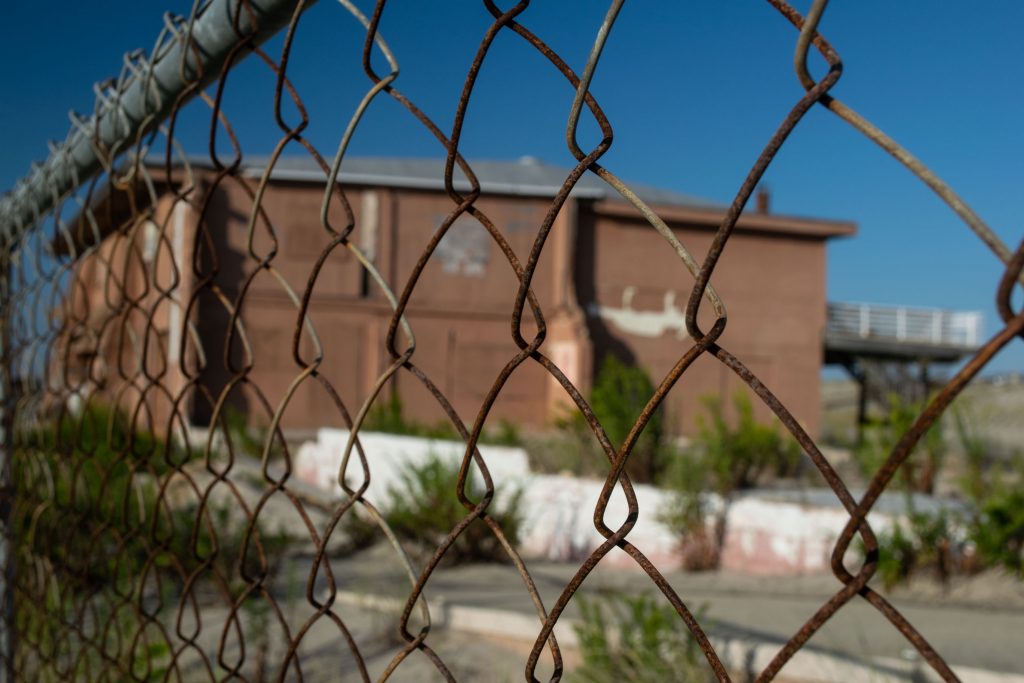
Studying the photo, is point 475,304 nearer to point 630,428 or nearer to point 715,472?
point 630,428

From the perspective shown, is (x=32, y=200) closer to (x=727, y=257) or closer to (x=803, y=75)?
(x=803, y=75)

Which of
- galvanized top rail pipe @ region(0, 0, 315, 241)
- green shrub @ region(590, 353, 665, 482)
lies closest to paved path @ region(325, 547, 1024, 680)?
green shrub @ region(590, 353, 665, 482)

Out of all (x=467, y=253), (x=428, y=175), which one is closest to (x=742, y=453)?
(x=467, y=253)

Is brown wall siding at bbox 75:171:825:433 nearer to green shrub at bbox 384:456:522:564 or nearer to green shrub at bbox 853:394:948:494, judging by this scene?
green shrub at bbox 853:394:948:494

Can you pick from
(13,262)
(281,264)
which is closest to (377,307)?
(281,264)

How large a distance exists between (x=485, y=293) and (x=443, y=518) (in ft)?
27.0

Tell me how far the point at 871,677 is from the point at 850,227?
532 inches

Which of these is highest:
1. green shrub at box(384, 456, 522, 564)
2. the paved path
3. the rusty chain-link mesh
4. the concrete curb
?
the rusty chain-link mesh

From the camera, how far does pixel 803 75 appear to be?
1.52ft

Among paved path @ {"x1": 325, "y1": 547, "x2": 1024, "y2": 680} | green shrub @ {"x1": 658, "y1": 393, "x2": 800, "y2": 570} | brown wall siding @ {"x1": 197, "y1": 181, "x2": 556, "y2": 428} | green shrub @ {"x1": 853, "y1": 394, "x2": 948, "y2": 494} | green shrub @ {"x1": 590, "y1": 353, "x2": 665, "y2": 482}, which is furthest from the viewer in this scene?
brown wall siding @ {"x1": 197, "y1": 181, "x2": 556, "y2": 428}

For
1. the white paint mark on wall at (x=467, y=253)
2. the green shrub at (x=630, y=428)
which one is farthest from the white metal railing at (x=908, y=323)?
the green shrub at (x=630, y=428)

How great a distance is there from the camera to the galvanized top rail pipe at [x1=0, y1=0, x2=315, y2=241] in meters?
1.19

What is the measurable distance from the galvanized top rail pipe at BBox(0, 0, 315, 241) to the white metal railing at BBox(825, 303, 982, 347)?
→ 1574 cm

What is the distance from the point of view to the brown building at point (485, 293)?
1304 cm
